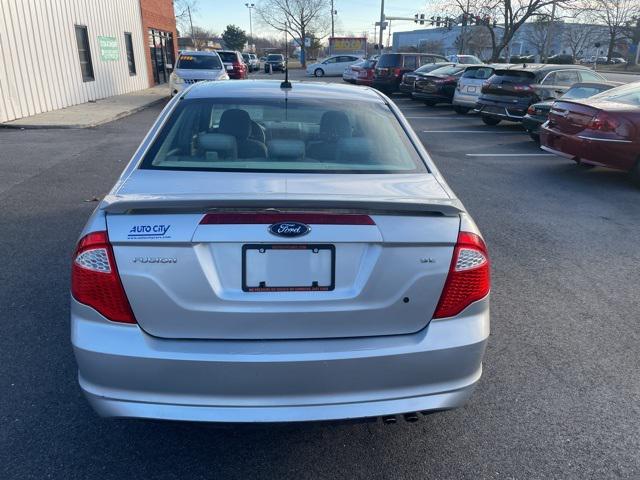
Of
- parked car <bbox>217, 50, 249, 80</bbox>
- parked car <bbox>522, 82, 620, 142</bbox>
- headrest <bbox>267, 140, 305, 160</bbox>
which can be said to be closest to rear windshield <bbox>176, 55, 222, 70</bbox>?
parked car <bbox>217, 50, 249, 80</bbox>

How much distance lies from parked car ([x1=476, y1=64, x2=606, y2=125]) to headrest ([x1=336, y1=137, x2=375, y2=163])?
11.0 meters

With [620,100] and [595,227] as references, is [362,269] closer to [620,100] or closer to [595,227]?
[595,227]

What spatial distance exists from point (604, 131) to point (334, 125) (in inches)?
238

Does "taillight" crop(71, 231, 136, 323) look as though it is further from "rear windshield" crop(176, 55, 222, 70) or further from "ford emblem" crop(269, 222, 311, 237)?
"rear windshield" crop(176, 55, 222, 70)

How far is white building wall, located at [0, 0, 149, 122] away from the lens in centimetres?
1288

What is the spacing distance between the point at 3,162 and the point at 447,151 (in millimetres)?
8331

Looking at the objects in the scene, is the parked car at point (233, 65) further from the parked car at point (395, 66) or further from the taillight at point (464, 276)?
the taillight at point (464, 276)

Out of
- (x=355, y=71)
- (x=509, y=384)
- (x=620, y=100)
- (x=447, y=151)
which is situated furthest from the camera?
(x=355, y=71)

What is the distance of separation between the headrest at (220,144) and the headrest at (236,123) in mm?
74

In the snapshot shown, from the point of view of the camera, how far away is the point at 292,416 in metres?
2.05

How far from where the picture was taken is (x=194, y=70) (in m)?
18.2

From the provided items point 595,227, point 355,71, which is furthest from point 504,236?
point 355,71

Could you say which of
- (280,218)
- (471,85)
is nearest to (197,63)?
(471,85)

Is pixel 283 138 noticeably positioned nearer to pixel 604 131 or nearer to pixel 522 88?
pixel 604 131
